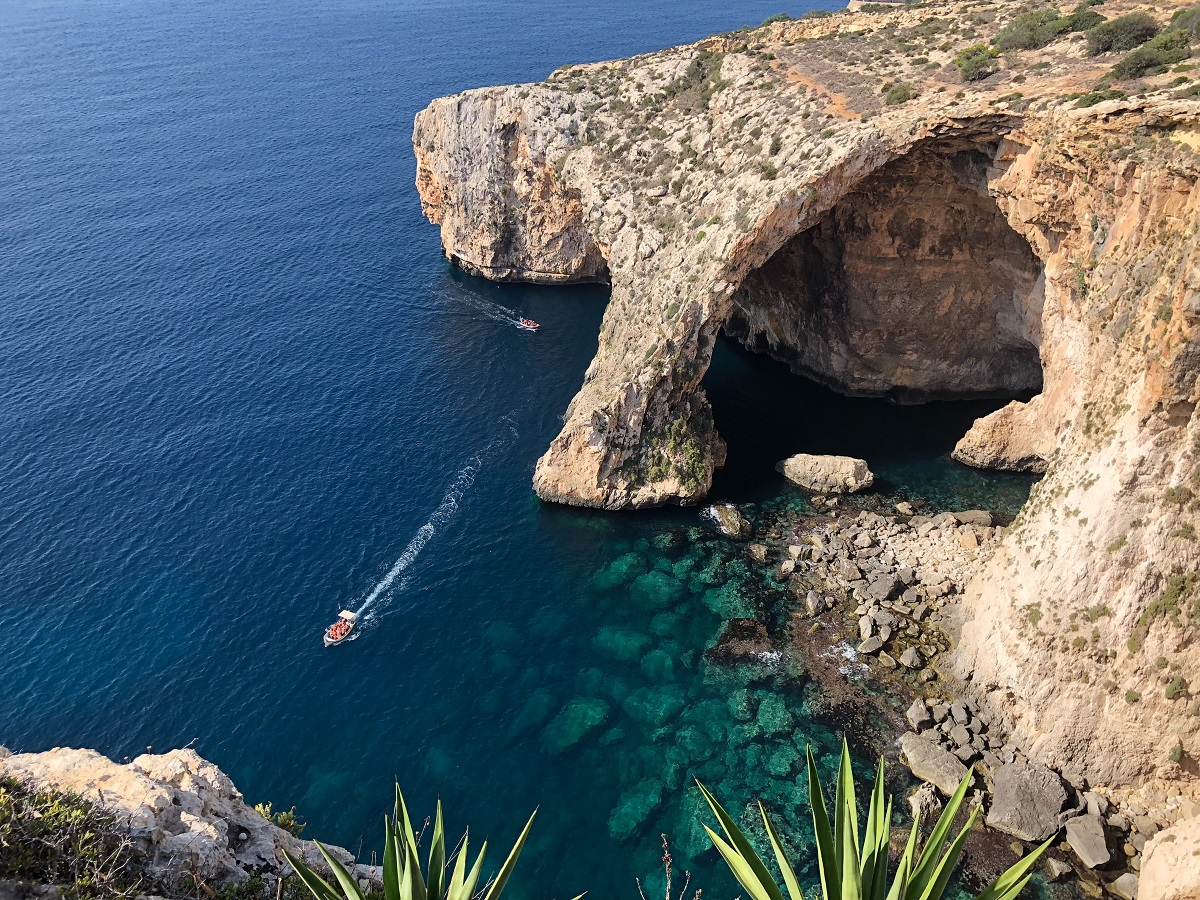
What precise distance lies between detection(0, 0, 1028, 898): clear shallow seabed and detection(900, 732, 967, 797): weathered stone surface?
11.5ft

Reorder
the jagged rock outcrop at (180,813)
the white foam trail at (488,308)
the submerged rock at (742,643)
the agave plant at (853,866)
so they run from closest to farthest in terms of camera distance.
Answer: the agave plant at (853,866)
the jagged rock outcrop at (180,813)
the submerged rock at (742,643)
the white foam trail at (488,308)

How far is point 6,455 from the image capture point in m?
66.8

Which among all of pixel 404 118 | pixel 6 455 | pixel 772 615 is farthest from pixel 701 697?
pixel 404 118

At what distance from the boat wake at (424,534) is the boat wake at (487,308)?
762 inches

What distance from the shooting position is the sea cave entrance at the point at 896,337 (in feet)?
192

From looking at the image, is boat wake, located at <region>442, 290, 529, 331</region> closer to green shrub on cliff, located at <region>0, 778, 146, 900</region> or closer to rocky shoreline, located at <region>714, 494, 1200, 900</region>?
rocky shoreline, located at <region>714, 494, 1200, 900</region>

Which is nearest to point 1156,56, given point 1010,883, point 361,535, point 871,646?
point 871,646

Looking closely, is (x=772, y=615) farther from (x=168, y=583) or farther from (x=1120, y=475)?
(x=168, y=583)

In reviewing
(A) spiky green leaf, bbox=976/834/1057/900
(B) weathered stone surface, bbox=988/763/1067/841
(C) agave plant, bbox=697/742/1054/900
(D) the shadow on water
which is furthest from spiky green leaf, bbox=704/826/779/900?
(D) the shadow on water

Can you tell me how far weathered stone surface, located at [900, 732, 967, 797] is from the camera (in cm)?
3962

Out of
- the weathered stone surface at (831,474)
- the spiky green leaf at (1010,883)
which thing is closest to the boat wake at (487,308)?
the weathered stone surface at (831,474)

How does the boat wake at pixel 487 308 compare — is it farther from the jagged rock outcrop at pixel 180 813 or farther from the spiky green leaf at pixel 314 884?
the spiky green leaf at pixel 314 884

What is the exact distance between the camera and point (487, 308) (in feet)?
289

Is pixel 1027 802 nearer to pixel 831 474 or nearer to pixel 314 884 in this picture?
pixel 831 474
